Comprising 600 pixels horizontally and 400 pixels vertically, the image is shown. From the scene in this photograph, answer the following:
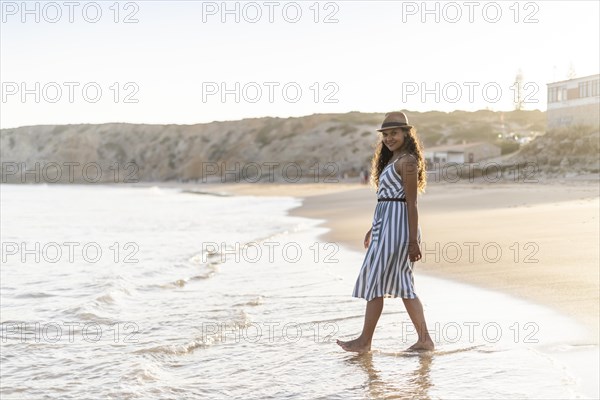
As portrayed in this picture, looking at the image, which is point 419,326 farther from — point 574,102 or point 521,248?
point 574,102

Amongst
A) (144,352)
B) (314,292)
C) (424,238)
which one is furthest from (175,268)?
(144,352)

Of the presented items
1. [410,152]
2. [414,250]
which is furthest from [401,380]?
[410,152]

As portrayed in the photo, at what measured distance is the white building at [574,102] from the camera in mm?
42969

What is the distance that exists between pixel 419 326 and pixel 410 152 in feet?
4.39

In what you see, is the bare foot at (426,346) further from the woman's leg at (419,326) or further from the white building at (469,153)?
the white building at (469,153)

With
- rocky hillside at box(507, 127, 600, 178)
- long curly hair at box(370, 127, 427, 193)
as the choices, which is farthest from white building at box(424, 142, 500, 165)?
long curly hair at box(370, 127, 427, 193)

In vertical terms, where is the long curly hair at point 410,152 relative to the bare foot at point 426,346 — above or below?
above

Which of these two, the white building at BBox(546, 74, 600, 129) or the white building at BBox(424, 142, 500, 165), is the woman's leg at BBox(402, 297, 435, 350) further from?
the white building at BBox(424, 142, 500, 165)

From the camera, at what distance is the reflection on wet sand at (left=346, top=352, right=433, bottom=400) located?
4328 millimetres

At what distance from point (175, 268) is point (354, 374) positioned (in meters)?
6.95

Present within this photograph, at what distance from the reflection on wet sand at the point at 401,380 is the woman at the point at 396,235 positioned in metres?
0.14

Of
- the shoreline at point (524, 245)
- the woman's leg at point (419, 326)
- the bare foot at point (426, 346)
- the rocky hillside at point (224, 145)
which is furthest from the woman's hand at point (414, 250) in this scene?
the rocky hillside at point (224, 145)

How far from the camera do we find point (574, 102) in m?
45.1

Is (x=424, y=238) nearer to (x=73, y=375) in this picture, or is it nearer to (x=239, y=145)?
(x=73, y=375)
